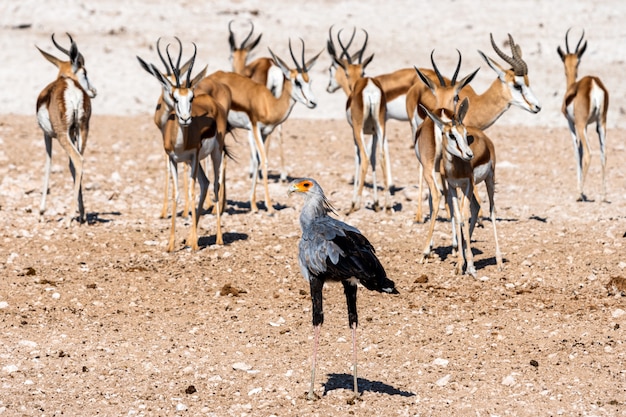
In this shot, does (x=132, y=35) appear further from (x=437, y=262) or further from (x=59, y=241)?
(x=437, y=262)

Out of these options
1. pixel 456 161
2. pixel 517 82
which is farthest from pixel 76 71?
pixel 456 161

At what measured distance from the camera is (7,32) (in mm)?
29125

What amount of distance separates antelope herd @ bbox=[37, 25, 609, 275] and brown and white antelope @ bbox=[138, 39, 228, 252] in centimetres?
1

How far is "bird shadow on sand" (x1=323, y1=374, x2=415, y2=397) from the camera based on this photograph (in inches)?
294

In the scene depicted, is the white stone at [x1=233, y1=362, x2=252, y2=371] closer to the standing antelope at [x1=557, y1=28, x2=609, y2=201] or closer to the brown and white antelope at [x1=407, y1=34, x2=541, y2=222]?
the brown and white antelope at [x1=407, y1=34, x2=541, y2=222]

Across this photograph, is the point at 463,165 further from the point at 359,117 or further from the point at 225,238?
the point at 359,117

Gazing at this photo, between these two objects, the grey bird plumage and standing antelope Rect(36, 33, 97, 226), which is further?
standing antelope Rect(36, 33, 97, 226)

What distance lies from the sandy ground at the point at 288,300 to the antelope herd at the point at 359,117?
508 mm

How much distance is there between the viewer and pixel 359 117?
14.2 meters

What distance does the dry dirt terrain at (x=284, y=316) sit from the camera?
24.4 feet

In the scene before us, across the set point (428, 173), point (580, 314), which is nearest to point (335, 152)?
point (428, 173)

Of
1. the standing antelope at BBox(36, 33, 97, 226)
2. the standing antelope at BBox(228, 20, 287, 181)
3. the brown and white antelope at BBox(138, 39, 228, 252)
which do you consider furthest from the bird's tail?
the standing antelope at BBox(228, 20, 287, 181)

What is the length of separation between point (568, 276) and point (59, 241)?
19.5 ft

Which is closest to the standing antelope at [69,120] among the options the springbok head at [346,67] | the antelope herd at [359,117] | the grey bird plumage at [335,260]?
the antelope herd at [359,117]
